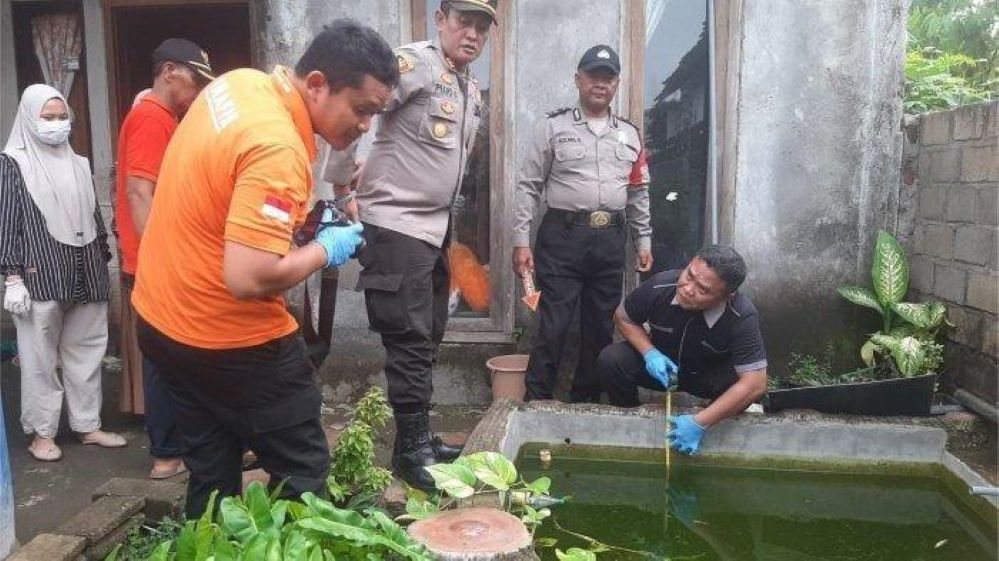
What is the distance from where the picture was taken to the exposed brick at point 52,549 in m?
2.28

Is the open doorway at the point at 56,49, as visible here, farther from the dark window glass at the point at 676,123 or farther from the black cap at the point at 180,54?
the dark window glass at the point at 676,123

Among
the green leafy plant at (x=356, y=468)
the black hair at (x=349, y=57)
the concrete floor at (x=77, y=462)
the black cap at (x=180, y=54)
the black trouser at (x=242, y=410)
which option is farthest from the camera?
the black cap at (x=180, y=54)

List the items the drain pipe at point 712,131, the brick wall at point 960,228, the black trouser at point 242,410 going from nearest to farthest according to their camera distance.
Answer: the black trouser at point 242,410 < the brick wall at point 960,228 < the drain pipe at point 712,131

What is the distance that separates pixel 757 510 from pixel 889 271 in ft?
6.44

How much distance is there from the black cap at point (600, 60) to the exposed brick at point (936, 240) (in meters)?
2.09

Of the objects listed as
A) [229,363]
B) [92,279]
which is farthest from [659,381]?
[92,279]

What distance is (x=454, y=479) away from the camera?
97.8 inches

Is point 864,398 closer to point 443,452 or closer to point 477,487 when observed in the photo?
point 443,452

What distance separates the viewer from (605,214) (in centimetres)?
423

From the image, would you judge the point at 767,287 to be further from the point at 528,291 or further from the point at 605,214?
the point at 528,291

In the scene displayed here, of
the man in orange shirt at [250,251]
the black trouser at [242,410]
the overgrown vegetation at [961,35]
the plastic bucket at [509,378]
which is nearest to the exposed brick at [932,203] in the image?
the plastic bucket at [509,378]

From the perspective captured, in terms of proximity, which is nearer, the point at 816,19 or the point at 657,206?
the point at 816,19

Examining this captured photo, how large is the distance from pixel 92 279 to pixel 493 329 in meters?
2.27

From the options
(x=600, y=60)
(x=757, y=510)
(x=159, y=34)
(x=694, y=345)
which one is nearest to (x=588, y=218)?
(x=600, y=60)
